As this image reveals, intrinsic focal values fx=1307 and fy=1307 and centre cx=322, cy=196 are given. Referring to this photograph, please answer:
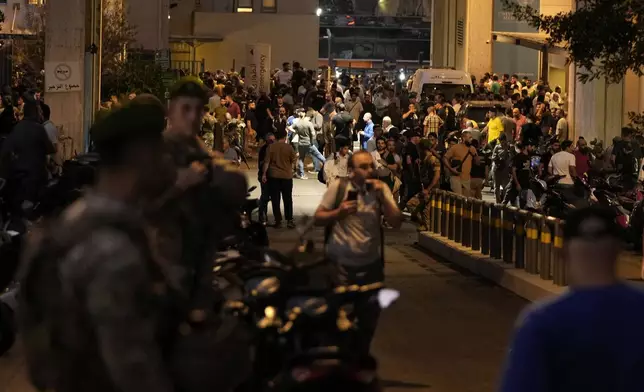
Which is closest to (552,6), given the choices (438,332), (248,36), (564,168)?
(248,36)

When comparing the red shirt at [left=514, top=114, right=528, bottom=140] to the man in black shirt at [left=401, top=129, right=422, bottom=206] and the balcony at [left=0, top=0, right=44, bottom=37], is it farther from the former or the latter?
the balcony at [left=0, top=0, right=44, bottom=37]

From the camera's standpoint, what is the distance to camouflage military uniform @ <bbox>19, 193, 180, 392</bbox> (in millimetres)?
4098

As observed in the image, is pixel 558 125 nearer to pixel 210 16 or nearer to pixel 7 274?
pixel 7 274

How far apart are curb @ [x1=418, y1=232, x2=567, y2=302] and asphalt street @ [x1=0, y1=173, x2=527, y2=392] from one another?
0.43ft

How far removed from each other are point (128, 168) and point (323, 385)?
134 centimetres

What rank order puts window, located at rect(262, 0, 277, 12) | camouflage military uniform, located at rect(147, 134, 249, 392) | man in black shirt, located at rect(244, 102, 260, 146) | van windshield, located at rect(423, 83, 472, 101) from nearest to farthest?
camouflage military uniform, located at rect(147, 134, 249, 392)
man in black shirt, located at rect(244, 102, 260, 146)
van windshield, located at rect(423, 83, 472, 101)
window, located at rect(262, 0, 277, 12)

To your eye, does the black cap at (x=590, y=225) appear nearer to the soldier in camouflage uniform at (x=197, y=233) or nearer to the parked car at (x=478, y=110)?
the soldier in camouflage uniform at (x=197, y=233)

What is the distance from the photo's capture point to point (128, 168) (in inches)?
171

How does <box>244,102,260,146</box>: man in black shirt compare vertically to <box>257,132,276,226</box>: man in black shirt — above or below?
above

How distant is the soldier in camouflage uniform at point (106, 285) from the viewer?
161 inches

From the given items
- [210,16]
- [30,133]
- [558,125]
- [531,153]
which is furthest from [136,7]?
[30,133]

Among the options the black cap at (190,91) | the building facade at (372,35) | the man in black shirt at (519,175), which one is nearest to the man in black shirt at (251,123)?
the man in black shirt at (519,175)

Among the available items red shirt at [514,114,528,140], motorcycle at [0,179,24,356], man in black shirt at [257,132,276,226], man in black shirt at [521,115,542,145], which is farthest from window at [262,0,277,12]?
motorcycle at [0,179,24,356]

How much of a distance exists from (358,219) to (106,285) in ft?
19.5
